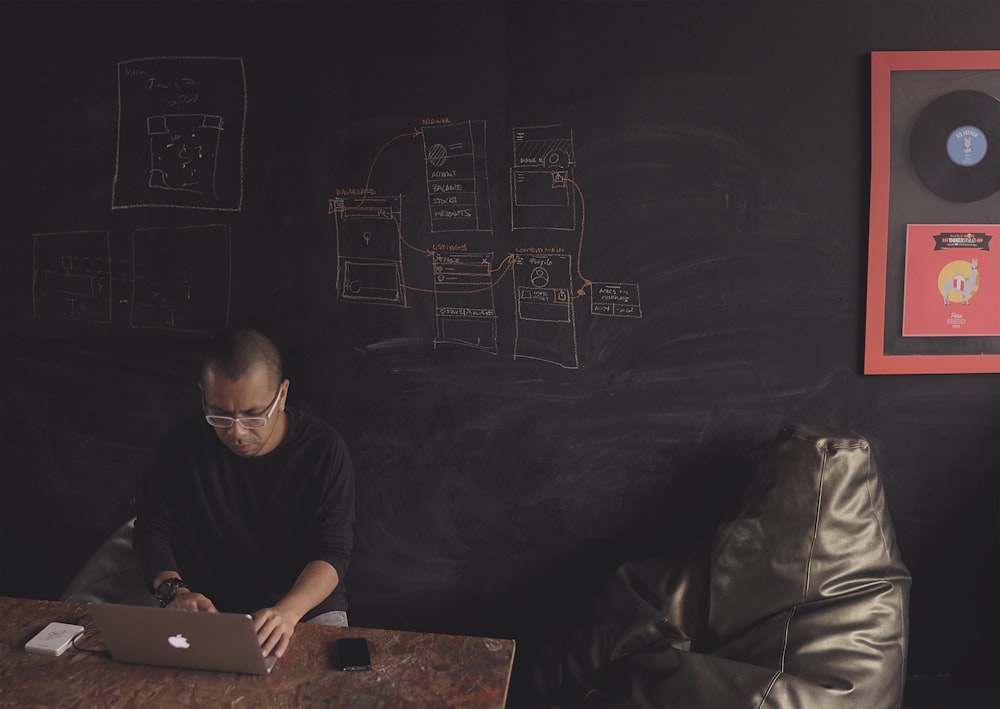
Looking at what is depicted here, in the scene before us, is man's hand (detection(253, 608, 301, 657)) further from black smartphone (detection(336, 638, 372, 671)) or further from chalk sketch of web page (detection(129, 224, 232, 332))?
Answer: chalk sketch of web page (detection(129, 224, 232, 332))

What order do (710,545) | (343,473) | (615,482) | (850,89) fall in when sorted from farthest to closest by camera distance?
(615,482) < (850,89) < (710,545) < (343,473)

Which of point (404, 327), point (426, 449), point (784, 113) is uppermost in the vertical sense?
point (784, 113)

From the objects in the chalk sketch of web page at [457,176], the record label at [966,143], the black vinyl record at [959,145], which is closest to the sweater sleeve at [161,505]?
the chalk sketch of web page at [457,176]

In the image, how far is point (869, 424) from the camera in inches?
110

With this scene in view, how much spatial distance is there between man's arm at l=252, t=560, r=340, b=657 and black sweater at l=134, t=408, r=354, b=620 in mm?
133

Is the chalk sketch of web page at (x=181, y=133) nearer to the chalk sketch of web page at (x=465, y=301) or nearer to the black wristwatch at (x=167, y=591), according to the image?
the chalk sketch of web page at (x=465, y=301)

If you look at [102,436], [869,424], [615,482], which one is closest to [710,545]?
[615,482]

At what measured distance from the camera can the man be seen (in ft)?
7.08

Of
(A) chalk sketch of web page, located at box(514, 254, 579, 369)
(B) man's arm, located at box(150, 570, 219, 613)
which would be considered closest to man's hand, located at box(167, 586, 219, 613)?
(B) man's arm, located at box(150, 570, 219, 613)

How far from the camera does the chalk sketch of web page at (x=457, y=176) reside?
2.75 metres

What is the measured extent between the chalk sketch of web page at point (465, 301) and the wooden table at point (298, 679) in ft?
4.18

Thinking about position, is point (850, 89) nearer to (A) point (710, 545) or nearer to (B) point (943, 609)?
(A) point (710, 545)

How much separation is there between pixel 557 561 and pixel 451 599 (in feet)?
1.38

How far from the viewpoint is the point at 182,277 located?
2893mm
